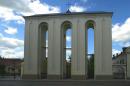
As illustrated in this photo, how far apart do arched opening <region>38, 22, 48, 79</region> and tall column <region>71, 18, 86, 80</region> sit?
762 centimetres

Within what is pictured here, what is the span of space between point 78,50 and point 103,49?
17.0ft

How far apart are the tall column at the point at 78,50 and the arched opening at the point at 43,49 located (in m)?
7.62

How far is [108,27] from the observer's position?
71500mm

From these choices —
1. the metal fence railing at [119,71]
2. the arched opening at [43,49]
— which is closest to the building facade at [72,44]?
the arched opening at [43,49]

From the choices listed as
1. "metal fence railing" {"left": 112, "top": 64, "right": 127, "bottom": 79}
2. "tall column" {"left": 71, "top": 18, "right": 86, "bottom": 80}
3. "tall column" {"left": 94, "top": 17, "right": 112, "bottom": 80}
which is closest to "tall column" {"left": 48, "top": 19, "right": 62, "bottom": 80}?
"tall column" {"left": 71, "top": 18, "right": 86, "bottom": 80}

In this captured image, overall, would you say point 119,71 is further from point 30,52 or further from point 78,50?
point 30,52

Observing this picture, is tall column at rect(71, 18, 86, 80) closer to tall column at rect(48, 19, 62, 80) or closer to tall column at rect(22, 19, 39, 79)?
tall column at rect(48, 19, 62, 80)

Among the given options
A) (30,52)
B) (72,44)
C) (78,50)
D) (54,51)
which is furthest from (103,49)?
(30,52)

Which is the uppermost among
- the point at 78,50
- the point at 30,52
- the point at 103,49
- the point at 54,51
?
the point at 103,49

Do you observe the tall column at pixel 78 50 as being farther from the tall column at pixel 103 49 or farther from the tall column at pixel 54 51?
the tall column at pixel 54 51

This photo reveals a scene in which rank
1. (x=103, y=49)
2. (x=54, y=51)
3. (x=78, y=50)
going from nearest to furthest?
(x=103, y=49), (x=78, y=50), (x=54, y=51)

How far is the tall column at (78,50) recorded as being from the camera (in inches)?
2773

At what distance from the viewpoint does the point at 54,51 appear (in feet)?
239

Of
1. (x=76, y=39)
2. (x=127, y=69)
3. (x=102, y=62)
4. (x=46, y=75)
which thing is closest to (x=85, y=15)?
(x=76, y=39)
